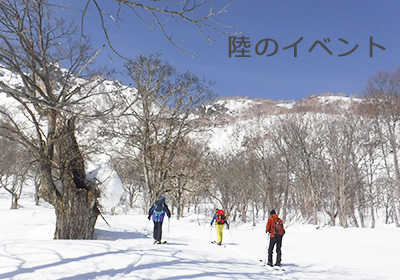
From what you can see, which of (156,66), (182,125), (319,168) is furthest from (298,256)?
(319,168)

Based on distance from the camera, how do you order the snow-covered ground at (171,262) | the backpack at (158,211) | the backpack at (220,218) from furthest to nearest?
the backpack at (220,218)
the backpack at (158,211)
the snow-covered ground at (171,262)

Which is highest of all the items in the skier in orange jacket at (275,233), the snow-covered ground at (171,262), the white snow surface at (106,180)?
the white snow surface at (106,180)

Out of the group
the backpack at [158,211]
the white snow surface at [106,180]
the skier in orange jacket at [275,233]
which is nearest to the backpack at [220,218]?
the backpack at [158,211]

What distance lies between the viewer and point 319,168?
2538 cm

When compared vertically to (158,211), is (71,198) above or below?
above

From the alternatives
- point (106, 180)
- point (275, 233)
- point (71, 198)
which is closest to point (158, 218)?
point (106, 180)

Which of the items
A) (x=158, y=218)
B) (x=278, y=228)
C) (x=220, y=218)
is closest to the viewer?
(x=278, y=228)


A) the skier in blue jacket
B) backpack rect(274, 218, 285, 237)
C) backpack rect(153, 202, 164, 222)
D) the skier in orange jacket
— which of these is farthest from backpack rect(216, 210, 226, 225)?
backpack rect(274, 218, 285, 237)

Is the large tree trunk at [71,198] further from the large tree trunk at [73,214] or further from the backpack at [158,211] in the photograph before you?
the backpack at [158,211]

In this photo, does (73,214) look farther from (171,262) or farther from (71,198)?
(171,262)

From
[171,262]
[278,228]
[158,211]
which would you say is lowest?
[171,262]

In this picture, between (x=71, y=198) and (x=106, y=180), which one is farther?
(x=106, y=180)

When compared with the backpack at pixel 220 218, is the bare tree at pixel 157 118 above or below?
above

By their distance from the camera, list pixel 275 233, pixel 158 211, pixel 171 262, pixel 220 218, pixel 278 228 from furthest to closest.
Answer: pixel 220 218 < pixel 158 211 < pixel 278 228 < pixel 275 233 < pixel 171 262
